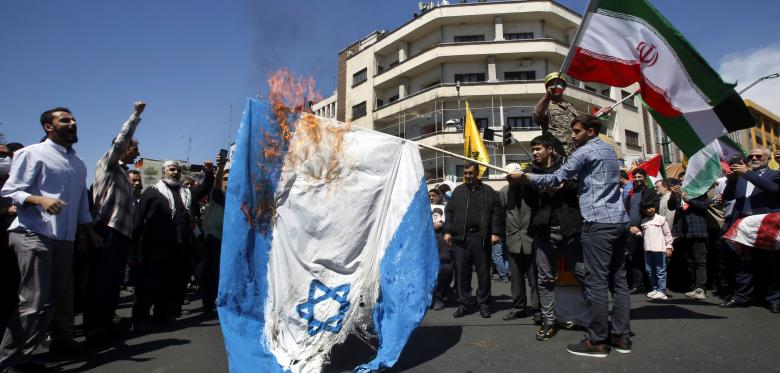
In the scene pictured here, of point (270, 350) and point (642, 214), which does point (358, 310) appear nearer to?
point (270, 350)

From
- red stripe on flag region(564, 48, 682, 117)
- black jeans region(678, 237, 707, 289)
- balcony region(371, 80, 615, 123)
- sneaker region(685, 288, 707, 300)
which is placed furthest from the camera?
balcony region(371, 80, 615, 123)

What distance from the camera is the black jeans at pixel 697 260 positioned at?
6535 mm

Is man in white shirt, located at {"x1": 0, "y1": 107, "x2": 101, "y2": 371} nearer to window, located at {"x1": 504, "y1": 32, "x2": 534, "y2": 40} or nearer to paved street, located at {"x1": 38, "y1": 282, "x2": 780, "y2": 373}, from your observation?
paved street, located at {"x1": 38, "y1": 282, "x2": 780, "y2": 373}

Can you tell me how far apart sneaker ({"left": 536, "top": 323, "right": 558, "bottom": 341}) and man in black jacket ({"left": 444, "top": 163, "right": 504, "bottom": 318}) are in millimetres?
1205

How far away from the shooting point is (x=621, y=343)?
142 inches

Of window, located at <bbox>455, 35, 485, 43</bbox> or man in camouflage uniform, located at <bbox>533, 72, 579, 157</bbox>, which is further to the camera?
window, located at <bbox>455, 35, 485, 43</bbox>

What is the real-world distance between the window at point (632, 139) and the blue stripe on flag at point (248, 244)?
33.9 metres

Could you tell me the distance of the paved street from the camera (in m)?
3.27

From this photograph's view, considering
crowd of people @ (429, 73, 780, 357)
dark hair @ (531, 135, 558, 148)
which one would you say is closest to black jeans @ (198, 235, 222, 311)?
crowd of people @ (429, 73, 780, 357)

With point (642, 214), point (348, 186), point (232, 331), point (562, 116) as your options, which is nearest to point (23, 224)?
point (232, 331)

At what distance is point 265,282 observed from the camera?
325 centimetres

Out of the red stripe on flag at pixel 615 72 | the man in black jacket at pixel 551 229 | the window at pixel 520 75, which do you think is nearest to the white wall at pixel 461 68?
the window at pixel 520 75

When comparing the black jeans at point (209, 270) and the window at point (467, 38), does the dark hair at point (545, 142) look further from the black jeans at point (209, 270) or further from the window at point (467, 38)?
the window at point (467, 38)

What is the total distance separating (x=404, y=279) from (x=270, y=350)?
45.3 inches
